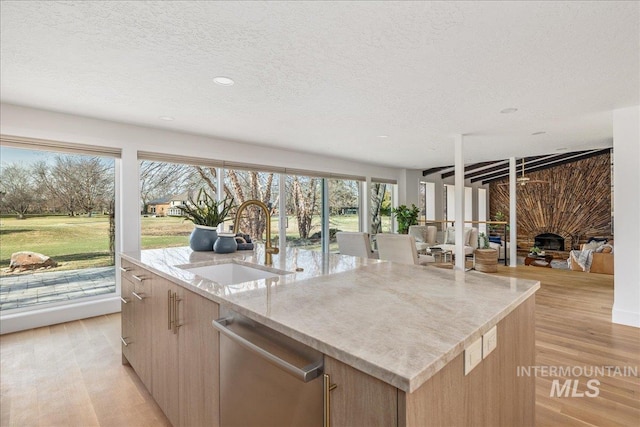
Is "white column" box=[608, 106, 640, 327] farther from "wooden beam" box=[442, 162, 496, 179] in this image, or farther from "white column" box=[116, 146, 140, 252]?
"wooden beam" box=[442, 162, 496, 179]

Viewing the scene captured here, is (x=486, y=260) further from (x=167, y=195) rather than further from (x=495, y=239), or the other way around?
(x=167, y=195)

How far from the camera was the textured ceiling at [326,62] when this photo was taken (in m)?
1.68

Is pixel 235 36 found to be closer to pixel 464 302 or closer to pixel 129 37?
pixel 129 37

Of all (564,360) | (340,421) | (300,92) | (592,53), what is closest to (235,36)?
(300,92)

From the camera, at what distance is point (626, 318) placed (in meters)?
3.26

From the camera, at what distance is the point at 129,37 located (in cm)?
189

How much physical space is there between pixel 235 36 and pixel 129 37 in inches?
24.4

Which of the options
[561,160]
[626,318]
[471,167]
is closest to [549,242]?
[561,160]

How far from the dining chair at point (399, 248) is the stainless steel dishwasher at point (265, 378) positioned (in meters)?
3.26

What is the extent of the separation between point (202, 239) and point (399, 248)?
2.65 metres

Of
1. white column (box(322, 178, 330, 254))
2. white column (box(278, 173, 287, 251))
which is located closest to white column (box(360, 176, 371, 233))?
white column (box(322, 178, 330, 254))

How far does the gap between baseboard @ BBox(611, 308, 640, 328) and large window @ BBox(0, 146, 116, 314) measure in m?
5.55

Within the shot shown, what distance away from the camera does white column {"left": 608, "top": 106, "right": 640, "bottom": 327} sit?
10.5ft

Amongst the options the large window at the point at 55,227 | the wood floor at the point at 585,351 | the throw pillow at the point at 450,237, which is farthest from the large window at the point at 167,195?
the throw pillow at the point at 450,237
